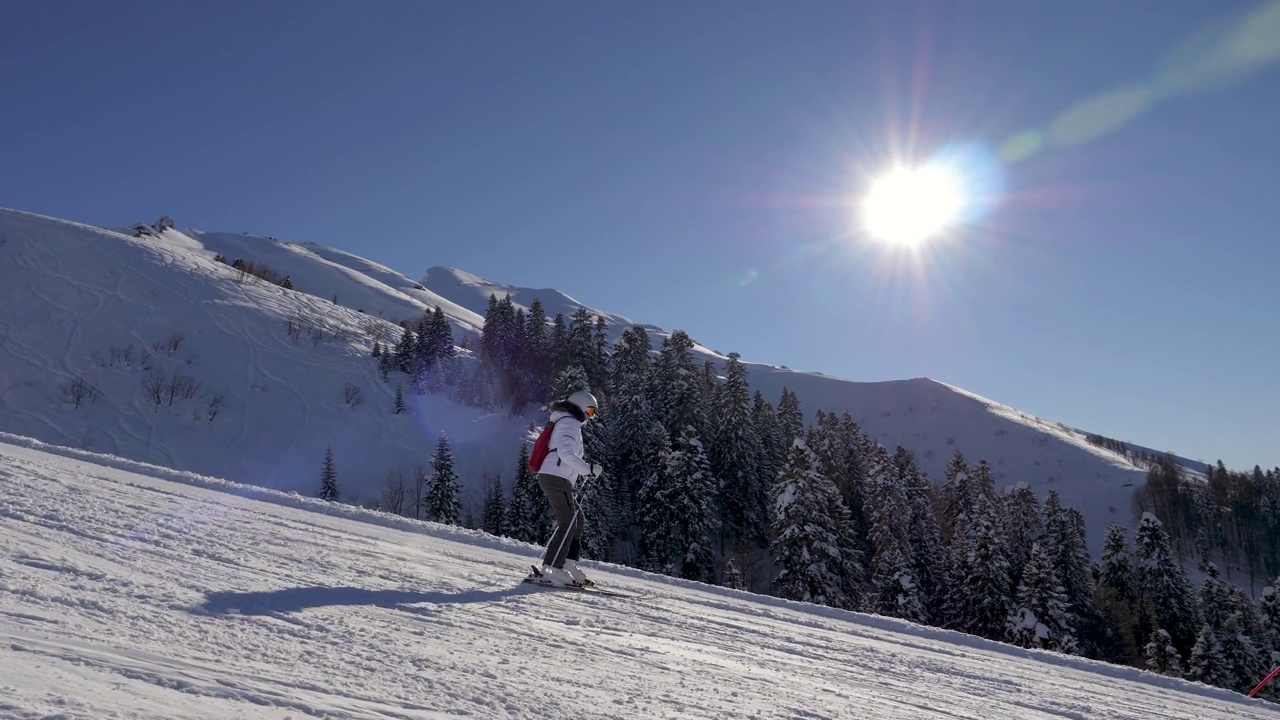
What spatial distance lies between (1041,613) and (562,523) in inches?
1326

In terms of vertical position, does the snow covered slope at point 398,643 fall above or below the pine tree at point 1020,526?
below

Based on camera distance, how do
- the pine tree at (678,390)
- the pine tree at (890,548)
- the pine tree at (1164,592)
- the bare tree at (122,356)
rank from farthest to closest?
the bare tree at (122,356), the pine tree at (678,390), the pine tree at (1164,592), the pine tree at (890,548)

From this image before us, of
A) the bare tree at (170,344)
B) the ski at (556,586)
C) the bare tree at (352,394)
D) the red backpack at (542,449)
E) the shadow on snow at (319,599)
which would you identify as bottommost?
the shadow on snow at (319,599)

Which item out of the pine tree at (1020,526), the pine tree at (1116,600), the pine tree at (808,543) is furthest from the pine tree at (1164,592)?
the pine tree at (808,543)

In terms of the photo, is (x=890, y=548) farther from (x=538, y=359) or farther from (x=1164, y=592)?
(x=538, y=359)

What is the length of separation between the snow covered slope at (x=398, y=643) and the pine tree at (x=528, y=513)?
1296 inches

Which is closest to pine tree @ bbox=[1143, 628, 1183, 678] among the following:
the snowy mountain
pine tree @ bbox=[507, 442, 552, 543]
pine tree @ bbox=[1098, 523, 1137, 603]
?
pine tree @ bbox=[1098, 523, 1137, 603]

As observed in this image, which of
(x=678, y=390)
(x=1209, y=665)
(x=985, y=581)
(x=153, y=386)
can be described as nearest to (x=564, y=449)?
(x=985, y=581)

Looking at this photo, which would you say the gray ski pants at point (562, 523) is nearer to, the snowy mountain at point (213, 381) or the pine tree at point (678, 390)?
the pine tree at point (678, 390)

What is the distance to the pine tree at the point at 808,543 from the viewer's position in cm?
3412

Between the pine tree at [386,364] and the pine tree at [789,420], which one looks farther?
the pine tree at [386,364]

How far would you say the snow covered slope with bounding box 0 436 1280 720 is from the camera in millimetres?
3404

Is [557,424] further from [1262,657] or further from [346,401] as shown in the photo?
[346,401]

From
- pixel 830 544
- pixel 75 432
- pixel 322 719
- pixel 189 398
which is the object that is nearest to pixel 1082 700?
pixel 322 719
